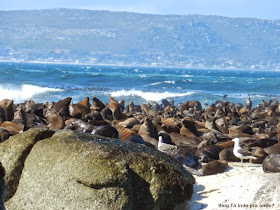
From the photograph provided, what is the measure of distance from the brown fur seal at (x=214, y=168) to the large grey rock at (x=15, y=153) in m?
2.47

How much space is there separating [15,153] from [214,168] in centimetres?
302

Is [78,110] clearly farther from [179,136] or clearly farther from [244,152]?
[244,152]

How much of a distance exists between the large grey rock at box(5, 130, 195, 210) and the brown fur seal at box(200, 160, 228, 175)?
1585 millimetres

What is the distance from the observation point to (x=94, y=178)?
5.10 m

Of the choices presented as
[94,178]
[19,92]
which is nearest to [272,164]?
[94,178]

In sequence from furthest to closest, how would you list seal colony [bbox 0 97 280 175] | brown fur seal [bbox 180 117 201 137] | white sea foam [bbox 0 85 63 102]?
white sea foam [bbox 0 85 63 102] → brown fur seal [bbox 180 117 201 137] → seal colony [bbox 0 97 280 175]

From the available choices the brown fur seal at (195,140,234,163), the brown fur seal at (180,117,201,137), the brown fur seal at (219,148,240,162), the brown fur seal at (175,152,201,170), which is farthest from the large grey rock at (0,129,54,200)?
the brown fur seal at (180,117,201,137)

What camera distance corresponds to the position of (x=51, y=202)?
5133mm

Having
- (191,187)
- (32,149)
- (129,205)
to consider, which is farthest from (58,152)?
(191,187)

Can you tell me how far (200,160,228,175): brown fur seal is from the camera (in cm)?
728

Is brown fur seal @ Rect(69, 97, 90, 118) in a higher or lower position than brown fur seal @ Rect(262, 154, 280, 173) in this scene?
lower

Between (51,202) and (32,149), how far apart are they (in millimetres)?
717

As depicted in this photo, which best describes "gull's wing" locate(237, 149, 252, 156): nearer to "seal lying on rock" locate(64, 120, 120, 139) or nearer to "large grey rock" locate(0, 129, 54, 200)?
"seal lying on rock" locate(64, 120, 120, 139)

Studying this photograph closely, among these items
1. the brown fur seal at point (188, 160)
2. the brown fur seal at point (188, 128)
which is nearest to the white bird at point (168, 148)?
the brown fur seal at point (188, 160)
